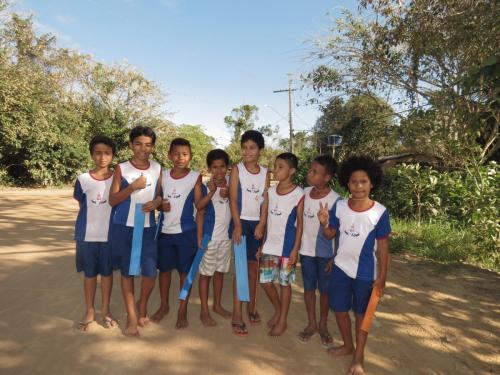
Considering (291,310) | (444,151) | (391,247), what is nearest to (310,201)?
(291,310)

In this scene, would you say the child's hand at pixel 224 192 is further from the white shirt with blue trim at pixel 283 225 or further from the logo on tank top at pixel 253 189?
the white shirt with blue trim at pixel 283 225

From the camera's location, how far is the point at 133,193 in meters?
3.14

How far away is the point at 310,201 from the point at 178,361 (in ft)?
5.46

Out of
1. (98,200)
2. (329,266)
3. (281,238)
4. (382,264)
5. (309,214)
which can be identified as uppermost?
(98,200)

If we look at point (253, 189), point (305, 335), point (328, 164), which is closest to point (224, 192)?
point (253, 189)

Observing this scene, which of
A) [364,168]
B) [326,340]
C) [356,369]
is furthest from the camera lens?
[326,340]

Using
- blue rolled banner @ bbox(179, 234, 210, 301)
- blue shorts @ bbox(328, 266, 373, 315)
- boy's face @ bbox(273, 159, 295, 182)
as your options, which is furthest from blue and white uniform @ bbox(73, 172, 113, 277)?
blue shorts @ bbox(328, 266, 373, 315)

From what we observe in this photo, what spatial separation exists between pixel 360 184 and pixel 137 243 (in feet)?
6.33

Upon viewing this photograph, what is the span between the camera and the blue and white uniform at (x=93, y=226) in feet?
10.3

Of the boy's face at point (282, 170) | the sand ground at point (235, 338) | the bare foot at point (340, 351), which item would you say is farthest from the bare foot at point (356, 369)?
the boy's face at point (282, 170)

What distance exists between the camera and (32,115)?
1475cm

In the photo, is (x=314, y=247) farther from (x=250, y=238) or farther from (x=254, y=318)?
(x=254, y=318)

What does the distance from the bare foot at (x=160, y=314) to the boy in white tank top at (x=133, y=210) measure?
0.09 m

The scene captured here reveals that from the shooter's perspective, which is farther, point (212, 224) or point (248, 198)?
point (212, 224)
